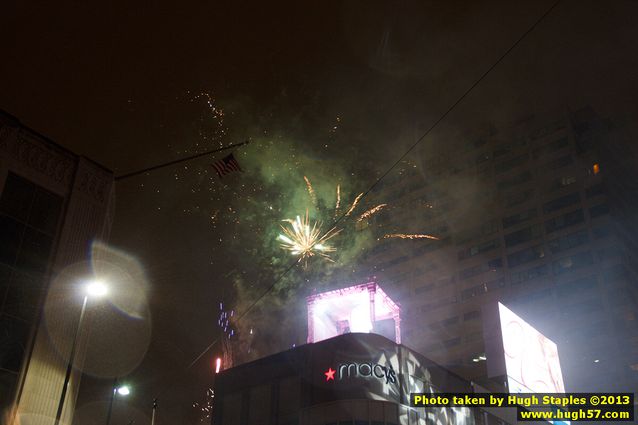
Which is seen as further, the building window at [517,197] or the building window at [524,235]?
the building window at [517,197]

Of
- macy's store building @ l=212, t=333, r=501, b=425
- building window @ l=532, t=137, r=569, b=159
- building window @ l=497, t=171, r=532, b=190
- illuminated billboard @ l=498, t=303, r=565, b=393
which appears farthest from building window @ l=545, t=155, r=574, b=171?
macy's store building @ l=212, t=333, r=501, b=425

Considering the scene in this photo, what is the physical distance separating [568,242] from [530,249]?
666cm

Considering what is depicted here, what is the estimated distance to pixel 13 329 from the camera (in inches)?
1234

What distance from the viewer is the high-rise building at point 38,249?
30938 mm

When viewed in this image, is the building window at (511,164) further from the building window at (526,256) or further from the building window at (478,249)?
the building window at (526,256)

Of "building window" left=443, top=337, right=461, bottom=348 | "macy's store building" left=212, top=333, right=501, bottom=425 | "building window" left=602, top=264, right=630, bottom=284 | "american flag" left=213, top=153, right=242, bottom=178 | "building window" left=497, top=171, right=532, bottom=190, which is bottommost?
"macy's store building" left=212, top=333, right=501, bottom=425

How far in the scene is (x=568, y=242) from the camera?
9906cm

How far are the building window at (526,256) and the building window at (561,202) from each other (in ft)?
22.7

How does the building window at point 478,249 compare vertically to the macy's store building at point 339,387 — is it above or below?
above

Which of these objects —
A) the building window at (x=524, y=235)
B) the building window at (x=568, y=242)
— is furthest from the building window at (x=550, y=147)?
the building window at (x=568, y=242)

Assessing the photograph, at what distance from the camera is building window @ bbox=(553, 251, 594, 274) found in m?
95.6

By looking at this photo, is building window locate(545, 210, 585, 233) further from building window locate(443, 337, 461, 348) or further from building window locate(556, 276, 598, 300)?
building window locate(443, 337, 461, 348)

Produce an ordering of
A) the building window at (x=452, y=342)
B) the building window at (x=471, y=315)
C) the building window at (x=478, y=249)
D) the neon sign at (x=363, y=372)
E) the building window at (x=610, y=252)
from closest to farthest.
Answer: the neon sign at (x=363, y=372)
the building window at (x=610, y=252)
the building window at (x=471, y=315)
the building window at (x=452, y=342)
the building window at (x=478, y=249)

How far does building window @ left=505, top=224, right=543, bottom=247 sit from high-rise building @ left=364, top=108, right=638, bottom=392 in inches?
7.1
